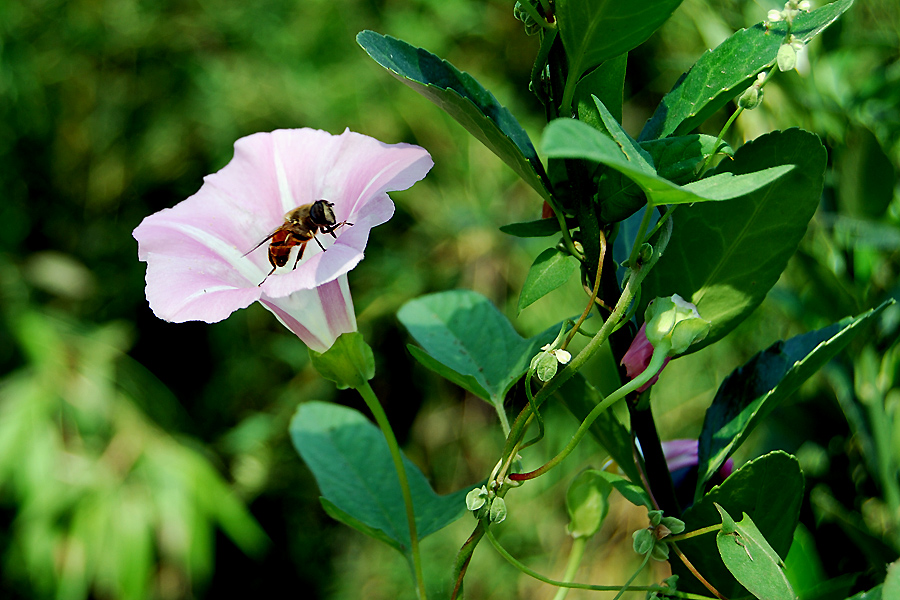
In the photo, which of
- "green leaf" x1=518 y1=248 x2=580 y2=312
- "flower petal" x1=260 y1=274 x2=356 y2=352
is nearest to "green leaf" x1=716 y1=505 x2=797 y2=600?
"green leaf" x1=518 y1=248 x2=580 y2=312

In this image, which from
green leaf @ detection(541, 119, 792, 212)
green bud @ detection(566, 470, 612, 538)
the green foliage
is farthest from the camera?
the green foliage

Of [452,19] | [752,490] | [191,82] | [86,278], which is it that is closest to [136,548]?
[86,278]

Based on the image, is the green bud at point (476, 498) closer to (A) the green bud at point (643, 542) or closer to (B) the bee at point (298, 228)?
(A) the green bud at point (643, 542)

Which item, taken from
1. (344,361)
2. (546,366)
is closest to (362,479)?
(344,361)

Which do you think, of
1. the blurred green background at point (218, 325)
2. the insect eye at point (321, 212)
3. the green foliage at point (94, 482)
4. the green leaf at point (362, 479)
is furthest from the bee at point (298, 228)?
the green foliage at point (94, 482)

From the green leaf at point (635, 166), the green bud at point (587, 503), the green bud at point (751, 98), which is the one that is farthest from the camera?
the green bud at point (587, 503)

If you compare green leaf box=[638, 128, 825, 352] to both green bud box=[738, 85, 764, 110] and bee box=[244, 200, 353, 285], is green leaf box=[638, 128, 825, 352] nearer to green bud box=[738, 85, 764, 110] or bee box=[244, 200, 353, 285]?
green bud box=[738, 85, 764, 110]
